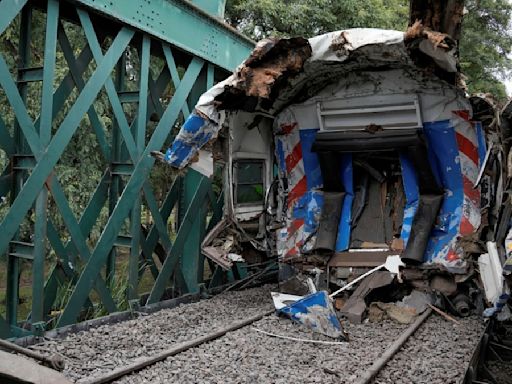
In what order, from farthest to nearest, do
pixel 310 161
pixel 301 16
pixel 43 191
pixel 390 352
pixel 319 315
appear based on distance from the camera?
pixel 301 16 → pixel 310 161 → pixel 319 315 → pixel 43 191 → pixel 390 352

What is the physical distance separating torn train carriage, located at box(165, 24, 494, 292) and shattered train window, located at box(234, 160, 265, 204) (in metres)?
0.02

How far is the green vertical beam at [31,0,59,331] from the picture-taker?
5.12 metres

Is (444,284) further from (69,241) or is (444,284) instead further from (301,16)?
(301,16)

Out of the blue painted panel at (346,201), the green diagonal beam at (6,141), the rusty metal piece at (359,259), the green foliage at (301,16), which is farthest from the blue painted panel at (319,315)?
the green foliage at (301,16)

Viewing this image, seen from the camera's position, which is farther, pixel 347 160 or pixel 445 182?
pixel 347 160

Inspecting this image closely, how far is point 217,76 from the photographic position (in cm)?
805

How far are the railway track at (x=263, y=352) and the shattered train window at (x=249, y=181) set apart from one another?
1.91m

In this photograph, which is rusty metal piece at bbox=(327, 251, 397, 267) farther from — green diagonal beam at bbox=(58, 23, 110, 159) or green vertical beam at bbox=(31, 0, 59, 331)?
green vertical beam at bbox=(31, 0, 59, 331)

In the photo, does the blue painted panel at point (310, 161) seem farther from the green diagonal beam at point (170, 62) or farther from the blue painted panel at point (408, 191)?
the green diagonal beam at point (170, 62)

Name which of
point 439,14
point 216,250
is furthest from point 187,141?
point 439,14

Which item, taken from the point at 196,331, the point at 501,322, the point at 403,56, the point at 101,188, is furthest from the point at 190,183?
the point at 501,322

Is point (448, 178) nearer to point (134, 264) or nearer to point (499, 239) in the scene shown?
point (499, 239)

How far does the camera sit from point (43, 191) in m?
5.17

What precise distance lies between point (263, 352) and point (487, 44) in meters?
15.3
